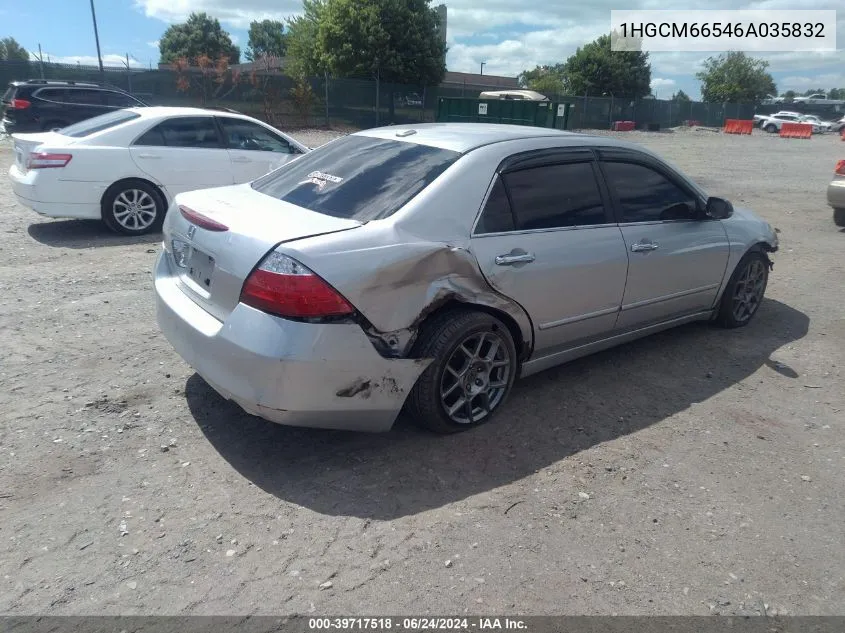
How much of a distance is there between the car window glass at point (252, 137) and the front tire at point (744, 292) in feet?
19.4

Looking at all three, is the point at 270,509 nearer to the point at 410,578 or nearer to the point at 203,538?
the point at 203,538

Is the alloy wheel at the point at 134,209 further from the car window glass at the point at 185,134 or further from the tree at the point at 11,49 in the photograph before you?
the tree at the point at 11,49

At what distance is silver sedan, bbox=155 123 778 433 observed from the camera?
323 centimetres

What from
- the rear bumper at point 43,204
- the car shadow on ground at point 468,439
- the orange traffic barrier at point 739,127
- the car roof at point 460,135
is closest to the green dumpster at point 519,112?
the rear bumper at point 43,204

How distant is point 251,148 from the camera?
29.6 feet

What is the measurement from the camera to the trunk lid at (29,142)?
310 inches

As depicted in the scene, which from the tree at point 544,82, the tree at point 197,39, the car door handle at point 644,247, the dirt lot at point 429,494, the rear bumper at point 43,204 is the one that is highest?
the tree at point 197,39

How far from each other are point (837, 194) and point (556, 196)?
840 centimetres

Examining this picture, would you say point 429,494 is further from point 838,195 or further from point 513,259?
point 838,195

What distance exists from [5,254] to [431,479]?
5.93 m

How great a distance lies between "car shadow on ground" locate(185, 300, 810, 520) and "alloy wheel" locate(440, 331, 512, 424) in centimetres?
14

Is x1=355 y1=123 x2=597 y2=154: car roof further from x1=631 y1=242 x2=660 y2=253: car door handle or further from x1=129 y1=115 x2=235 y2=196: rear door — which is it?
x1=129 y1=115 x2=235 y2=196: rear door

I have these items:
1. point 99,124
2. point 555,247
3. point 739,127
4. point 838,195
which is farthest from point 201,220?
point 739,127

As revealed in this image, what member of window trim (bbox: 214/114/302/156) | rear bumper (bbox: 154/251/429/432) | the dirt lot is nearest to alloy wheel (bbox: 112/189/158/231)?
window trim (bbox: 214/114/302/156)
